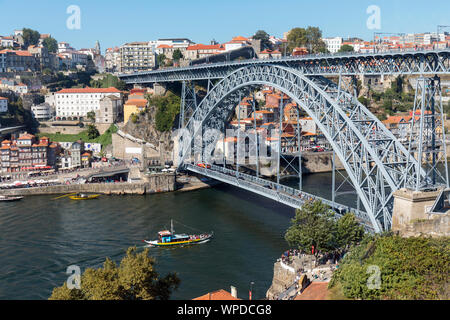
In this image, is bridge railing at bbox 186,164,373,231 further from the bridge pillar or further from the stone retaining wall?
the bridge pillar

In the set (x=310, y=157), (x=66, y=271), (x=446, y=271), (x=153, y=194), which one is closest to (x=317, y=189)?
(x=310, y=157)

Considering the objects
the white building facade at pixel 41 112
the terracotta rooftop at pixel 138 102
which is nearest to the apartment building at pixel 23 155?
the terracotta rooftop at pixel 138 102

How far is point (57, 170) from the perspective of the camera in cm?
4294

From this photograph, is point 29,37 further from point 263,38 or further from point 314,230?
point 314,230

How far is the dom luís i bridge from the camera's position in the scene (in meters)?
18.2

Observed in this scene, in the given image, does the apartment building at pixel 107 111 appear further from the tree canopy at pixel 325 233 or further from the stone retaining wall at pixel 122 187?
the tree canopy at pixel 325 233

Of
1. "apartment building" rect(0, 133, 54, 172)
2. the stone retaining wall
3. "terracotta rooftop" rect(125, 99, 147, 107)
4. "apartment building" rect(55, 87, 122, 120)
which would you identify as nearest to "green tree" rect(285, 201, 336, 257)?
the stone retaining wall

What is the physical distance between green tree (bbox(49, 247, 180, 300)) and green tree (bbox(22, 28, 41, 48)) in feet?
234

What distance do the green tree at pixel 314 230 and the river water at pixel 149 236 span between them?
6.69 ft

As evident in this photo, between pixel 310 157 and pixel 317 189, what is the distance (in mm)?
8344

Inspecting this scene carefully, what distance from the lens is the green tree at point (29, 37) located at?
78.2 meters

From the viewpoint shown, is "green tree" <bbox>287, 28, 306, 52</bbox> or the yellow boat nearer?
the yellow boat

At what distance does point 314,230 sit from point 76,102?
42648mm
